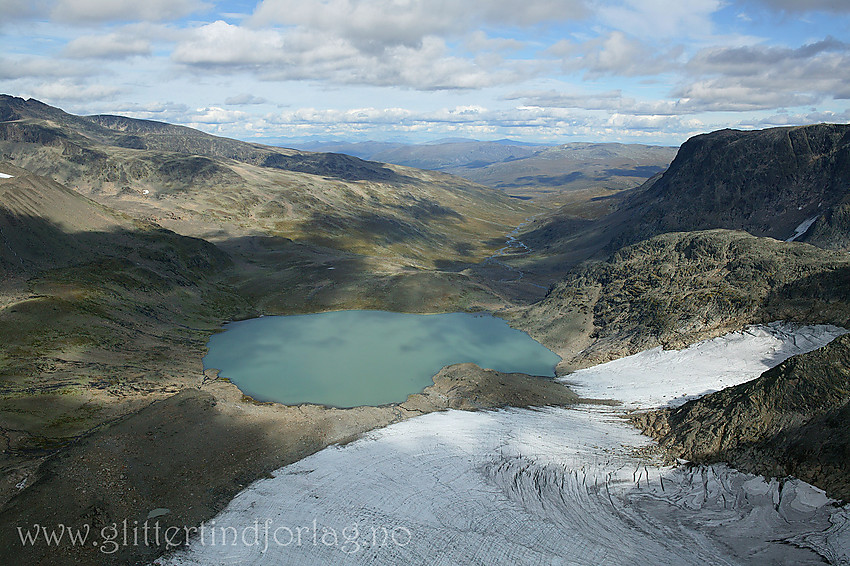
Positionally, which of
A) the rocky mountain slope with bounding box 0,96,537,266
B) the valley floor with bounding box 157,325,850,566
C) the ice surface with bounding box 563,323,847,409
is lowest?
the valley floor with bounding box 157,325,850,566

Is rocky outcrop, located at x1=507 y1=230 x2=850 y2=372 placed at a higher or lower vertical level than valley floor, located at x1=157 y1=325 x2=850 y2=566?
higher

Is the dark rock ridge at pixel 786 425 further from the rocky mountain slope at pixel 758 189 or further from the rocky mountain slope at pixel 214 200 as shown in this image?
the rocky mountain slope at pixel 214 200

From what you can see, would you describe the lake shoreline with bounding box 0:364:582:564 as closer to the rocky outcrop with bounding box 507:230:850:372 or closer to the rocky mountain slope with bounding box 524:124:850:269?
the rocky outcrop with bounding box 507:230:850:372

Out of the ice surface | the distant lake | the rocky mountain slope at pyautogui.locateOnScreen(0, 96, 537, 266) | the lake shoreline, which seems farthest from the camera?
the rocky mountain slope at pyautogui.locateOnScreen(0, 96, 537, 266)

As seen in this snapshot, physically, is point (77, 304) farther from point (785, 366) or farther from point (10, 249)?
point (785, 366)

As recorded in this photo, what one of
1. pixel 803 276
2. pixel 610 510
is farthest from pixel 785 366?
pixel 803 276

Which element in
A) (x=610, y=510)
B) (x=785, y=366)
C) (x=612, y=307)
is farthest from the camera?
(x=612, y=307)

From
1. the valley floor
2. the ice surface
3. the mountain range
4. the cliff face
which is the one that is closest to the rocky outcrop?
the mountain range
